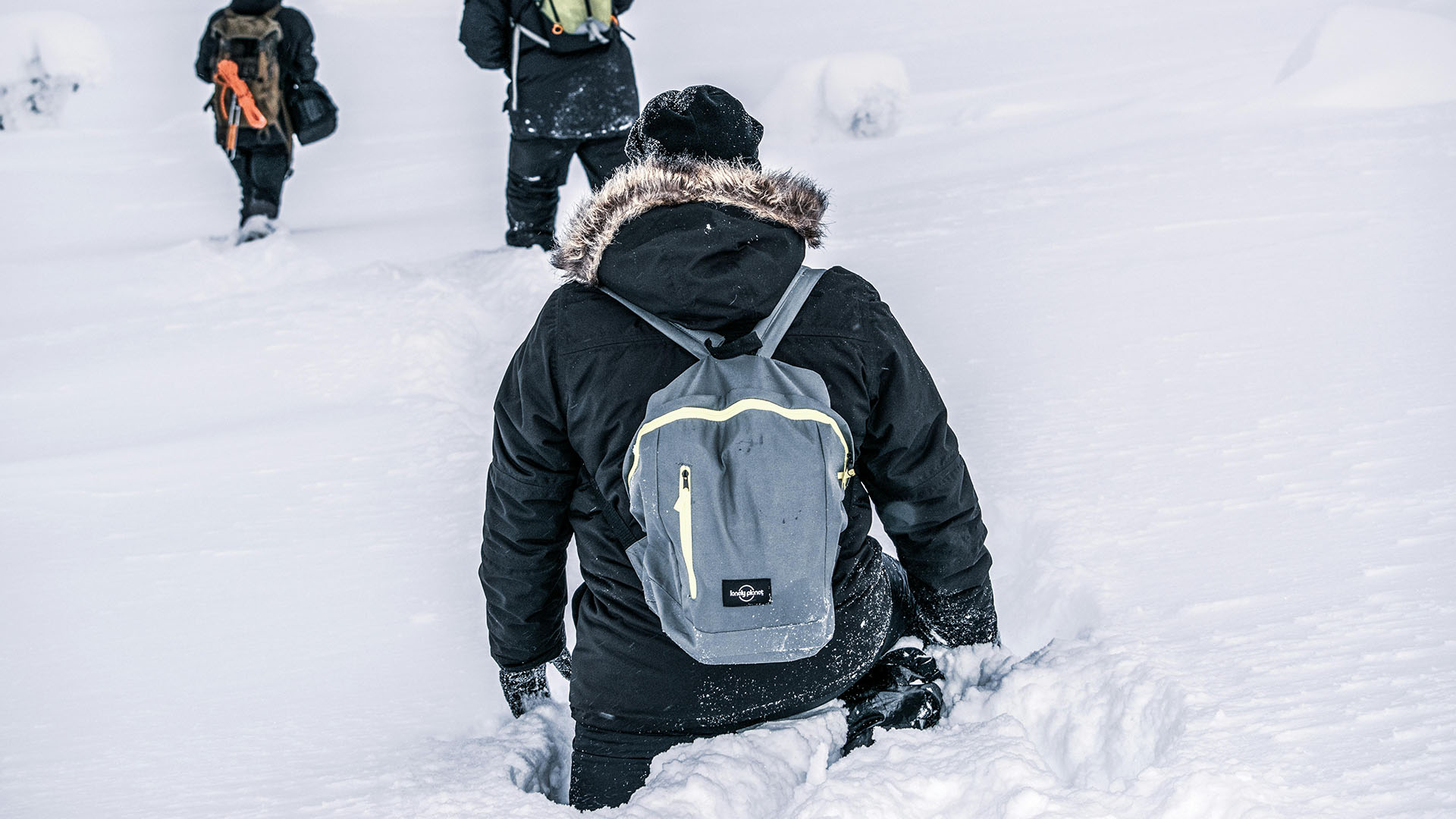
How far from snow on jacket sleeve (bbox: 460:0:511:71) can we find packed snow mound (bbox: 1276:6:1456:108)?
3.86 metres

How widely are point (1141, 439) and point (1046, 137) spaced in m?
3.72

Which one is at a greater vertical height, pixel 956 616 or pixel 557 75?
pixel 557 75

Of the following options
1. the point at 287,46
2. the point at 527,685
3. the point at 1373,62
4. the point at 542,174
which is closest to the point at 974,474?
the point at 527,685

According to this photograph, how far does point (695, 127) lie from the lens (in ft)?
5.01

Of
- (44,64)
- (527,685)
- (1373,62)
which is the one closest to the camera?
(527,685)

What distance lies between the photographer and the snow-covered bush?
9508 mm

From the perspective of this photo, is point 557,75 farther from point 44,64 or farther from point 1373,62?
point 44,64

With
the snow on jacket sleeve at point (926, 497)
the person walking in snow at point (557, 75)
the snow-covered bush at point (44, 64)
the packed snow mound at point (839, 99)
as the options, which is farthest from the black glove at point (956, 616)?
the snow-covered bush at point (44, 64)

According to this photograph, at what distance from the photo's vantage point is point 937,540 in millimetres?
1664

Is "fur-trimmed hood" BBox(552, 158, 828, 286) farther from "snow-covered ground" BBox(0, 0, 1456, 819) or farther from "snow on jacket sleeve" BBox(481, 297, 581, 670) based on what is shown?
"snow-covered ground" BBox(0, 0, 1456, 819)

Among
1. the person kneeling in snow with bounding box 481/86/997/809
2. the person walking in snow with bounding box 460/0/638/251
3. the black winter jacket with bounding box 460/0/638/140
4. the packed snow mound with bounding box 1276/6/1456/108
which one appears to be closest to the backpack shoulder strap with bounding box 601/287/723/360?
the person kneeling in snow with bounding box 481/86/997/809

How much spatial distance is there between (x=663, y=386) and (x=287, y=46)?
14.4 feet

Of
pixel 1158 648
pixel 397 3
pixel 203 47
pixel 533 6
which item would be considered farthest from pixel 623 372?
pixel 397 3

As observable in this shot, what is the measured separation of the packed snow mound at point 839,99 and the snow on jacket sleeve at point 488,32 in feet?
11.2
